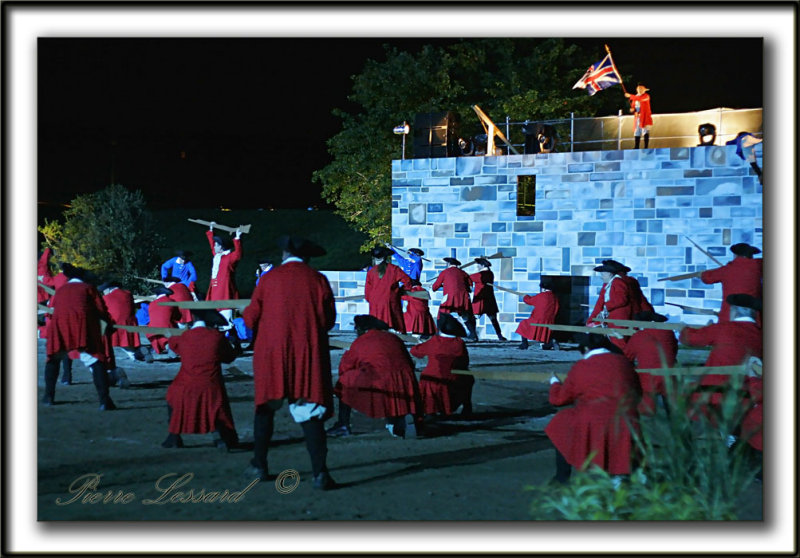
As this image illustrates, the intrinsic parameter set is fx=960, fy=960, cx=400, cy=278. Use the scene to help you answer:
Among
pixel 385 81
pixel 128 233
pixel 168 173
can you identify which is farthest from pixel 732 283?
pixel 168 173

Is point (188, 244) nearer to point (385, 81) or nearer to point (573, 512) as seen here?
point (385, 81)

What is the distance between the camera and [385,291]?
494 inches

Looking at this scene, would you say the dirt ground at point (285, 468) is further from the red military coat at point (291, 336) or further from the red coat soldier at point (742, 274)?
the red coat soldier at point (742, 274)

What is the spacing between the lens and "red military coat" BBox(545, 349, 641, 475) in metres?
5.93

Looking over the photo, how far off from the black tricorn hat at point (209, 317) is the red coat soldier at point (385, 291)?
4.94 metres

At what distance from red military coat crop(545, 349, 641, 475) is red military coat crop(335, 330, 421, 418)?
7.35 ft

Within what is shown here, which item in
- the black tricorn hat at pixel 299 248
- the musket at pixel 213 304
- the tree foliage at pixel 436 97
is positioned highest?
the tree foliage at pixel 436 97

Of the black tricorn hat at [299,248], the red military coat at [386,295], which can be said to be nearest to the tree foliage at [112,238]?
the red military coat at [386,295]

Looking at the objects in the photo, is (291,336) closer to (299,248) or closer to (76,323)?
(299,248)

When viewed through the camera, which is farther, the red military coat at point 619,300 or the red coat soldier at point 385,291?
the red coat soldier at point 385,291

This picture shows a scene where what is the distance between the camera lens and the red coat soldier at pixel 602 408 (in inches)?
233

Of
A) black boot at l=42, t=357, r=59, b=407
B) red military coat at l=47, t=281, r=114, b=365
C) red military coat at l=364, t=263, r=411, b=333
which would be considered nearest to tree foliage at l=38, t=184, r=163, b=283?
red military coat at l=364, t=263, r=411, b=333

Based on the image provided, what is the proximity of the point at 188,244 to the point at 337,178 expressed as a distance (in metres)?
17.7

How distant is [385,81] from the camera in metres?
28.9
